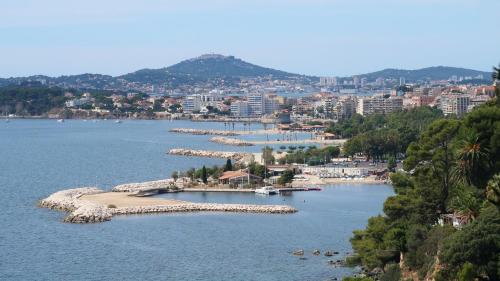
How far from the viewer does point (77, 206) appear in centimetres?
3475

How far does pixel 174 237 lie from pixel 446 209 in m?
9.50

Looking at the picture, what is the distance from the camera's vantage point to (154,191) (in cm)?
4044

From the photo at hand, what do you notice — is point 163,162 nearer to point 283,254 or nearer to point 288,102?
point 283,254

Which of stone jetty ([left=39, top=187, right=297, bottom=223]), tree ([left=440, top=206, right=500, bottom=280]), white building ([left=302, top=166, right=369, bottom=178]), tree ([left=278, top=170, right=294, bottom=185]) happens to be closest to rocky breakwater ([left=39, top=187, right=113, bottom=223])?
stone jetty ([left=39, top=187, right=297, bottom=223])

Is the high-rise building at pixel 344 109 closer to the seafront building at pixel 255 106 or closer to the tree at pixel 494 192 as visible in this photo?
the seafront building at pixel 255 106

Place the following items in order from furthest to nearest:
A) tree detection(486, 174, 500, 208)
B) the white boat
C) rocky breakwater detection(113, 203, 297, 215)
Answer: the white boat
rocky breakwater detection(113, 203, 297, 215)
tree detection(486, 174, 500, 208)

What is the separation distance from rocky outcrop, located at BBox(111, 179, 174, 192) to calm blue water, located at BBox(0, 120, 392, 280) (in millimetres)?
1778

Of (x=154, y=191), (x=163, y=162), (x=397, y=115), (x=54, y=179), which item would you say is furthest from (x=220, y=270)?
(x=397, y=115)

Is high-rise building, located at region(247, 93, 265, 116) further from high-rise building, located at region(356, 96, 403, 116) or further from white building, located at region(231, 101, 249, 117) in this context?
high-rise building, located at region(356, 96, 403, 116)

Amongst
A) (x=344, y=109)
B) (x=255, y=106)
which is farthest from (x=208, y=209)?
(x=255, y=106)

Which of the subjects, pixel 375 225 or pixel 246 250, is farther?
pixel 246 250

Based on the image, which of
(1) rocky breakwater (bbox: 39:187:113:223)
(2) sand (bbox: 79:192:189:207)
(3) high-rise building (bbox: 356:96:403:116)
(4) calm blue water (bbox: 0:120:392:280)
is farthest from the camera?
(3) high-rise building (bbox: 356:96:403:116)

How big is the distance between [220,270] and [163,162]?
1299 inches

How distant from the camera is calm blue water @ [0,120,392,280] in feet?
78.6
